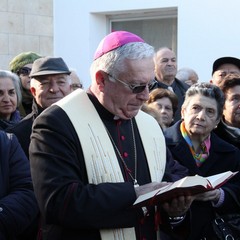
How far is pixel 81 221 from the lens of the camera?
263 centimetres

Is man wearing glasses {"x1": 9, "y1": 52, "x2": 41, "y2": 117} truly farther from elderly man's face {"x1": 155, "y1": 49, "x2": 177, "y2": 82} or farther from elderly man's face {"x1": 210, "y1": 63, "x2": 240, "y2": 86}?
elderly man's face {"x1": 210, "y1": 63, "x2": 240, "y2": 86}

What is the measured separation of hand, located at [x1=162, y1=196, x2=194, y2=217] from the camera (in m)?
2.82

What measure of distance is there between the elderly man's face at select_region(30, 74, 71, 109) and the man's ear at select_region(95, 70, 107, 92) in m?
1.61

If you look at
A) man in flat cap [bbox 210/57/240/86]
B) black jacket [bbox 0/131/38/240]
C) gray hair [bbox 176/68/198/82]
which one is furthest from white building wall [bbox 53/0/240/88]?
black jacket [bbox 0/131/38/240]

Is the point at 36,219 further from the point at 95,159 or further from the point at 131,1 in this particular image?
the point at 131,1

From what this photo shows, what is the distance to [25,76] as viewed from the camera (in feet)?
19.4

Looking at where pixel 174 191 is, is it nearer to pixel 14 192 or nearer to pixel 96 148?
pixel 96 148

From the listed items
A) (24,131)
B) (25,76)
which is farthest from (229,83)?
(25,76)

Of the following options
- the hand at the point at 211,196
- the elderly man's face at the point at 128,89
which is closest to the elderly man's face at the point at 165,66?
the hand at the point at 211,196

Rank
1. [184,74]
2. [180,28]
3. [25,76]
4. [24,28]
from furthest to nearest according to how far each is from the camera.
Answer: [24,28] < [180,28] < [184,74] < [25,76]

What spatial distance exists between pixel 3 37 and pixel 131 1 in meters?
2.12

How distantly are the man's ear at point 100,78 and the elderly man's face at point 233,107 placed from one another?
217 centimetres

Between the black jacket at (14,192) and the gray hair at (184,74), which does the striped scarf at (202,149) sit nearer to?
the black jacket at (14,192)

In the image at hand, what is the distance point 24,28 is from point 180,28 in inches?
94.3
